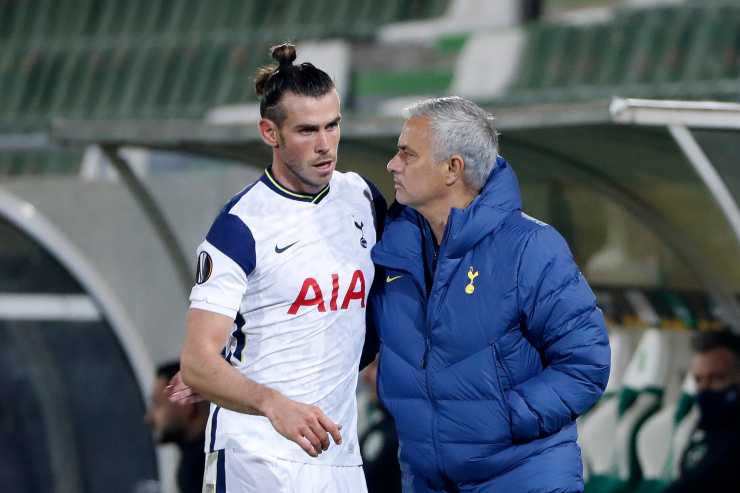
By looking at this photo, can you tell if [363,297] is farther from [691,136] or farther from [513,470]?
[691,136]

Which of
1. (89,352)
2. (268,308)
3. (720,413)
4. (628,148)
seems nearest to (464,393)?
(268,308)

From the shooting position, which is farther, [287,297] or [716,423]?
[716,423]

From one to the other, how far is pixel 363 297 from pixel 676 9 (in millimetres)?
10584

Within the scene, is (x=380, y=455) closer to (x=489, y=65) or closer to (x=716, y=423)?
(x=716, y=423)

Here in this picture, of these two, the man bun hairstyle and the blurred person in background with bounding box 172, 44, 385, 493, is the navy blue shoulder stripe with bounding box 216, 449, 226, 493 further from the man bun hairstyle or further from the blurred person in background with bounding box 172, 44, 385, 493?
the man bun hairstyle

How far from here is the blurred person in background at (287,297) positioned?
339cm

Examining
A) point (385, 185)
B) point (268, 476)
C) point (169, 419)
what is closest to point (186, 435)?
point (169, 419)

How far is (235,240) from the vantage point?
339 cm

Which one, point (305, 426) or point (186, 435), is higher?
point (186, 435)

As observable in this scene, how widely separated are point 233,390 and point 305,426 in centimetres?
19

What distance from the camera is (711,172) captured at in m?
5.04

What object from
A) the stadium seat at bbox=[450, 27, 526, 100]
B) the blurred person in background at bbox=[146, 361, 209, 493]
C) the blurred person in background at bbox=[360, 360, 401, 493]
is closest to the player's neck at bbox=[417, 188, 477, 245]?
the blurred person in background at bbox=[146, 361, 209, 493]

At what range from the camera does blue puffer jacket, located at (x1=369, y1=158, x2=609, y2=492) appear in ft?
10.7

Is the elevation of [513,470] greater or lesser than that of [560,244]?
lesser
